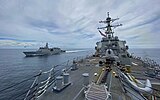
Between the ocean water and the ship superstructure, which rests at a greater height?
the ship superstructure

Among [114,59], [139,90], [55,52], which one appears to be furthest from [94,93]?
[55,52]

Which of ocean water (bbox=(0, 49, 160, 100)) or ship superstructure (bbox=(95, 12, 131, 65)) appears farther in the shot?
ship superstructure (bbox=(95, 12, 131, 65))

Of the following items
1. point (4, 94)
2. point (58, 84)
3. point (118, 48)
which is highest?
point (118, 48)

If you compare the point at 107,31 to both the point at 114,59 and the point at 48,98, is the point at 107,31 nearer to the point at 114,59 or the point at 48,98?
the point at 114,59

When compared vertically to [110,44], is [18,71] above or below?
below

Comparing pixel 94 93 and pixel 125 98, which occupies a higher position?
pixel 94 93

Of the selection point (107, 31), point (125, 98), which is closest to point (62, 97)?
point (125, 98)

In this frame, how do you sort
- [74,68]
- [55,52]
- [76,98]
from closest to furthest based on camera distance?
[76,98]
[74,68]
[55,52]

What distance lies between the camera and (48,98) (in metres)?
4.85

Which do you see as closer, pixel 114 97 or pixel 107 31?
pixel 114 97

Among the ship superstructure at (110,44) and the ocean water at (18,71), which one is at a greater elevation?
the ship superstructure at (110,44)

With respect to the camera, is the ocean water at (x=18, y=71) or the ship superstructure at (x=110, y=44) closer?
the ocean water at (x=18, y=71)

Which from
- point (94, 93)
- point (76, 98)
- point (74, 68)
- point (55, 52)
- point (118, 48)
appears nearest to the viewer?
point (94, 93)

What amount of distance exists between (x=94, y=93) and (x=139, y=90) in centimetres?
275
